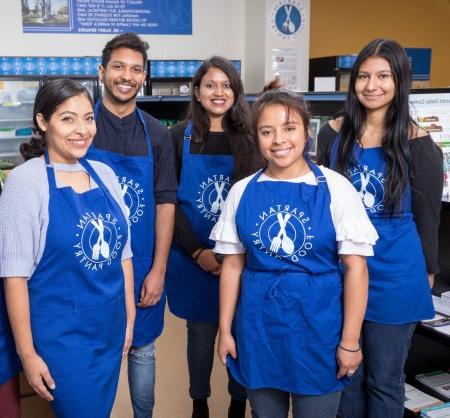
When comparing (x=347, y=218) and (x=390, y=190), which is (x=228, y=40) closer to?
(x=390, y=190)

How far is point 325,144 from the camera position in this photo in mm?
1870

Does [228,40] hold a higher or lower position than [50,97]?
higher

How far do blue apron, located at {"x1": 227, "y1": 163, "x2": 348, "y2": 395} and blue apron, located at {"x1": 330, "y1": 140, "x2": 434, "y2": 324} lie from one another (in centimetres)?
22

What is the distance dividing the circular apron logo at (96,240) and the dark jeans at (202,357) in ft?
2.36

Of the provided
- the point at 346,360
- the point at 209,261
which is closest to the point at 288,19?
the point at 209,261

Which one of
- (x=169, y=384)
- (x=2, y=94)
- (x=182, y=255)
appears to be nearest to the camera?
(x=182, y=255)

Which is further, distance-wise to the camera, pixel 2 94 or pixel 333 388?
pixel 2 94

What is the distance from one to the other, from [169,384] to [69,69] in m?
4.62

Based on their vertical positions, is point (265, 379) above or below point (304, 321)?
below

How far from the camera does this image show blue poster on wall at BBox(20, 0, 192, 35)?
687 centimetres

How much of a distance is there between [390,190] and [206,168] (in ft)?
2.33

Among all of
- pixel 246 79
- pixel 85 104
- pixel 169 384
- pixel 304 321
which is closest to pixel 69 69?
pixel 246 79

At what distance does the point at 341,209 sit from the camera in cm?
150

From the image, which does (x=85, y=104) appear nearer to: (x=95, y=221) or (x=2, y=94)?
(x=95, y=221)
